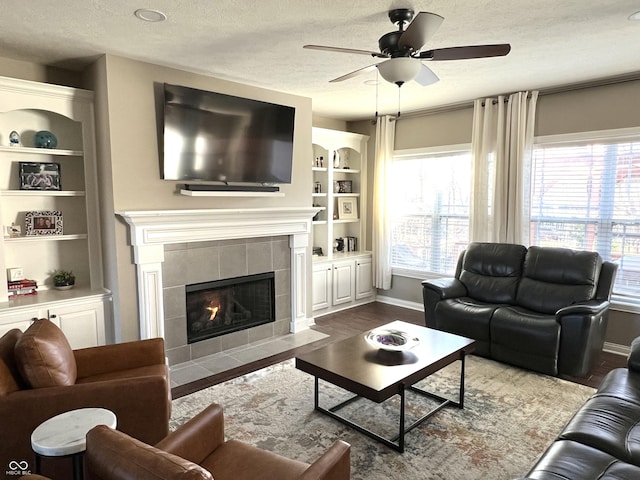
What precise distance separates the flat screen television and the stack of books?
141cm

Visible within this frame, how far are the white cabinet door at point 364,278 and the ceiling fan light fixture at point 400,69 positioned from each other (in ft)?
11.7

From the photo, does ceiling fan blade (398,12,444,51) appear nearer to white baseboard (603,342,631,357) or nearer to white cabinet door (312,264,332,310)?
white cabinet door (312,264,332,310)

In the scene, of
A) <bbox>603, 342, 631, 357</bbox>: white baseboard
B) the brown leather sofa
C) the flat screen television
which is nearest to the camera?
the brown leather sofa

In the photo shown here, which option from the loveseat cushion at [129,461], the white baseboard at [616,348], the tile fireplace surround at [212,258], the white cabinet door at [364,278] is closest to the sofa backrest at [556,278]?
the white baseboard at [616,348]

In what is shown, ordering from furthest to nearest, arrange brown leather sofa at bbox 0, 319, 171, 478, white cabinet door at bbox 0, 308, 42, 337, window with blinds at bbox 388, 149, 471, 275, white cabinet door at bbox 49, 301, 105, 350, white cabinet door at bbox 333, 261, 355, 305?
1. white cabinet door at bbox 333, 261, 355, 305
2. window with blinds at bbox 388, 149, 471, 275
3. white cabinet door at bbox 49, 301, 105, 350
4. white cabinet door at bbox 0, 308, 42, 337
5. brown leather sofa at bbox 0, 319, 171, 478

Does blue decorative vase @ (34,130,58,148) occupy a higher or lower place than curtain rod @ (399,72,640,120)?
lower

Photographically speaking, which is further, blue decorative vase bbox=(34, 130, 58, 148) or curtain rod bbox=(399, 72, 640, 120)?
curtain rod bbox=(399, 72, 640, 120)

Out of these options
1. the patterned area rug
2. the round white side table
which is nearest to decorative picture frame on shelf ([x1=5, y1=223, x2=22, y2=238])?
the patterned area rug

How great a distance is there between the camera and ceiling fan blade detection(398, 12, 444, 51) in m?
2.06

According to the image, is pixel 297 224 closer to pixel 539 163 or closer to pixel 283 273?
pixel 283 273

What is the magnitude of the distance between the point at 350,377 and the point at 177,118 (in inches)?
100

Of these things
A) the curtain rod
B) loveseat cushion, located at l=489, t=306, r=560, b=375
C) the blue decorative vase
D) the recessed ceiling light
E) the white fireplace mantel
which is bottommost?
loveseat cushion, located at l=489, t=306, r=560, b=375

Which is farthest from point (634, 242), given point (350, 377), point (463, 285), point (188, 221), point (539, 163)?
point (188, 221)

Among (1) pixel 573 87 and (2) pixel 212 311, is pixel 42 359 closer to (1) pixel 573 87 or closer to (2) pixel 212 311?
(2) pixel 212 311
